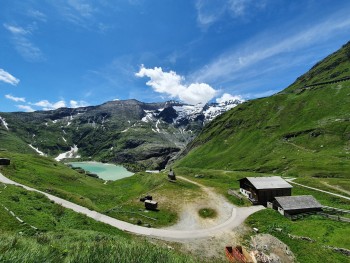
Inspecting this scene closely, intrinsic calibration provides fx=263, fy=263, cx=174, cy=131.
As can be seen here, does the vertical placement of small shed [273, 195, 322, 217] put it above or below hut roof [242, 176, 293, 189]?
below

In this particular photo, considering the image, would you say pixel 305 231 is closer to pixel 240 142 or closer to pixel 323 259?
pixel 323 259

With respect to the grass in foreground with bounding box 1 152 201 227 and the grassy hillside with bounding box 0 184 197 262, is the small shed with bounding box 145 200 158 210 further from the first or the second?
the grassy hillside with bounding box 0 184 197 262

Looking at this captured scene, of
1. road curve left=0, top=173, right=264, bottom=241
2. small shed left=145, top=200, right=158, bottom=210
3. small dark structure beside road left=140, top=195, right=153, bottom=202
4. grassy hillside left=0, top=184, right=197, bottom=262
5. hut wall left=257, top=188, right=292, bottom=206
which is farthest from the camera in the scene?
hut wall left=257, top=188, right=292, bottom=206

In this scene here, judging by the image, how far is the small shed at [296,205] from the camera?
56094mm

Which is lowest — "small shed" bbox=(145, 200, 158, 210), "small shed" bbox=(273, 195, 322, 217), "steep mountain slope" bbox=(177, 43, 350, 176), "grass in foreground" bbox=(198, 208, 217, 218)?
"grass in foreground" bbox=(198, 208, 217, 218)

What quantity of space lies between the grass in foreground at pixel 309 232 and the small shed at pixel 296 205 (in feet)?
6.12

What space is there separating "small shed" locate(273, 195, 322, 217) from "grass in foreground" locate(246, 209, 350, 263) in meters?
1.87

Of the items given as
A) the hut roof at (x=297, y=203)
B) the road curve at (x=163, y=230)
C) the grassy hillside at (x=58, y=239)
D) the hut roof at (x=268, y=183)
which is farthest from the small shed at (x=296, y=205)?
the grassy hillside at (x=58, y=239)

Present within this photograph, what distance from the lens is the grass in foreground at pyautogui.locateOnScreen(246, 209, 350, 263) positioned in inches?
1436

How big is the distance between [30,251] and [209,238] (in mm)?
39087

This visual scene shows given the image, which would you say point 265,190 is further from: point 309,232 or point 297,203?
point 309,232

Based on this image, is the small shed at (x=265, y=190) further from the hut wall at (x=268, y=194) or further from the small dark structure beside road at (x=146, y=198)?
the small dark structure beside road at (x=146, y=198)

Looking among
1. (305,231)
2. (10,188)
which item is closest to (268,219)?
(305,231)

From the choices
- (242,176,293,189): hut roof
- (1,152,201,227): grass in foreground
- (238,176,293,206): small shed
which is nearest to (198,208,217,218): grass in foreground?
(1,152,201,227): grass in foreground
